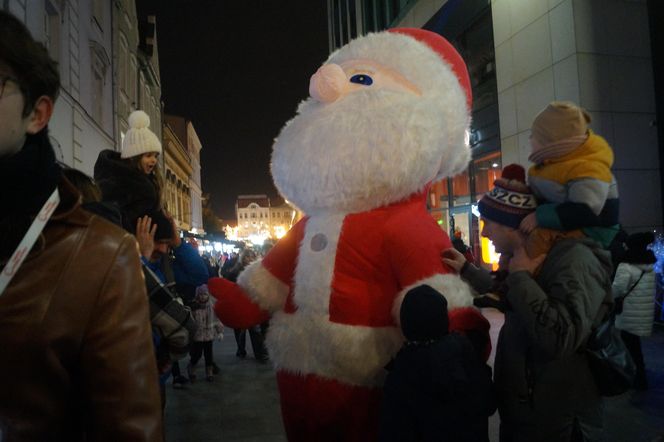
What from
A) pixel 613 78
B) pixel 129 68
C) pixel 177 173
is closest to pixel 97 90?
pixel 129 68

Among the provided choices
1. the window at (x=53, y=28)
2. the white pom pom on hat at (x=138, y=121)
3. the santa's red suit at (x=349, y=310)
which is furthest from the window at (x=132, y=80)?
the santa's red suit at (x=349, y=310)

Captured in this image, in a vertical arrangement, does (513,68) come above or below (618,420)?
above

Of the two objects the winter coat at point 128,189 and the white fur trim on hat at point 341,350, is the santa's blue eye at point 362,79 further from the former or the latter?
the winter coat at point 128,189

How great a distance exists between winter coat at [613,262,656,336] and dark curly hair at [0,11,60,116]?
5419 millimetres

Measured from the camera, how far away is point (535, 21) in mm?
10195

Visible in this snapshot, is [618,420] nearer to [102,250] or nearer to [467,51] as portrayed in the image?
[102,250]

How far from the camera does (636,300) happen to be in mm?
5043

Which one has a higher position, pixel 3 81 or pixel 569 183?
pixel 3 81

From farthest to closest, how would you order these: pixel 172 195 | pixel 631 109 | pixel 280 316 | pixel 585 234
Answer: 1. pixel 172 195
2. pixel 631 109
3. pixel 280 316
4. pixel 585 234

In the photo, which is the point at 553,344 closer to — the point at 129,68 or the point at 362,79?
the point at 362,79

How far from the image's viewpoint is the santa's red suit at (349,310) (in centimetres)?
202

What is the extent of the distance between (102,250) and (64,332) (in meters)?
0.20

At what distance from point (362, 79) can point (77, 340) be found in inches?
70.1

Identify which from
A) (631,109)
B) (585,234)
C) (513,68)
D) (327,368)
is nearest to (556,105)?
(585,234)
